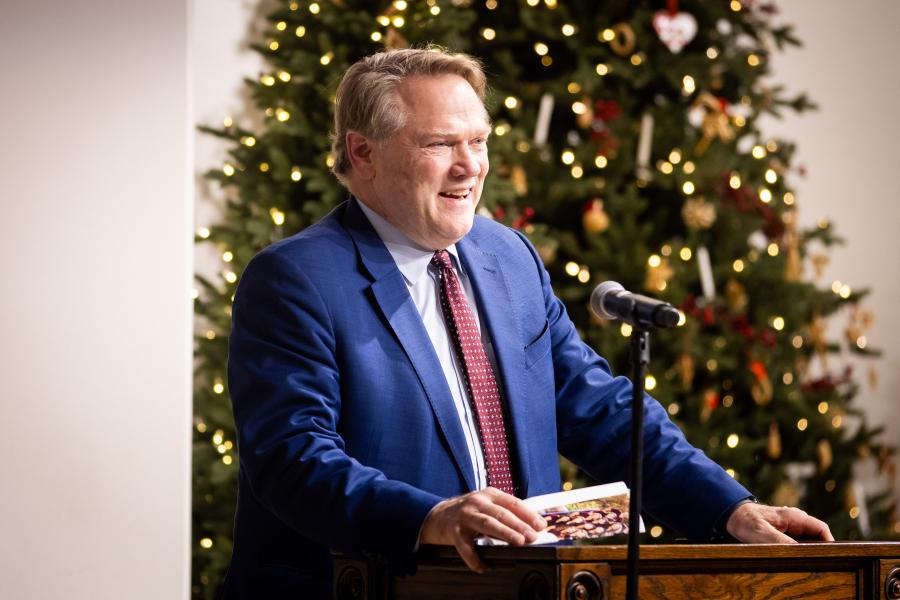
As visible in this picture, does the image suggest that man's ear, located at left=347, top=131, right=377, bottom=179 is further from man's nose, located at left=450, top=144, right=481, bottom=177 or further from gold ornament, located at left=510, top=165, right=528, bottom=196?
gold ornament, located at left=510, top=165, right=528, bottom=196

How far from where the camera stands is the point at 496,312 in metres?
2.33

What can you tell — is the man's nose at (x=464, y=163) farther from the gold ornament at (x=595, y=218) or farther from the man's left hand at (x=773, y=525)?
the gold ornament at (x=595, y=218)

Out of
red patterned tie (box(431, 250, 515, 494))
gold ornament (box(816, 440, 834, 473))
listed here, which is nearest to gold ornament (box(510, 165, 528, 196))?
gold ornament (box(816, 440, 834, 473))

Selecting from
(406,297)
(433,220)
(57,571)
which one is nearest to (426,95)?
(433,220)

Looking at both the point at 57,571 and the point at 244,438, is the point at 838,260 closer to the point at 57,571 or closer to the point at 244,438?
the point at 57,571

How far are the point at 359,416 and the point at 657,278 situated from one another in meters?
2.93

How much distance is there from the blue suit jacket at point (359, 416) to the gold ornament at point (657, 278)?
2513 mm

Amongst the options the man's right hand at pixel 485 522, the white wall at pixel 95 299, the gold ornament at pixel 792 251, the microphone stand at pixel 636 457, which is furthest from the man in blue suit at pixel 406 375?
the gold ornament at pixel 792 251

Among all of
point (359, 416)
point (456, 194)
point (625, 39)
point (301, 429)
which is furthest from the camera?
point (625, 39)

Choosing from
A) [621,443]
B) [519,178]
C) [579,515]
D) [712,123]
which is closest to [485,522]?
[579,515]

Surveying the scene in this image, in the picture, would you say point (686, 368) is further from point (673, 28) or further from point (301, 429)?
point (301, 429)

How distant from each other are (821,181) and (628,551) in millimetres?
5060

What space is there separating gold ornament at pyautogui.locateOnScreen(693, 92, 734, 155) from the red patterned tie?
9.95 feet

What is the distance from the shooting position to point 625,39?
515cm
